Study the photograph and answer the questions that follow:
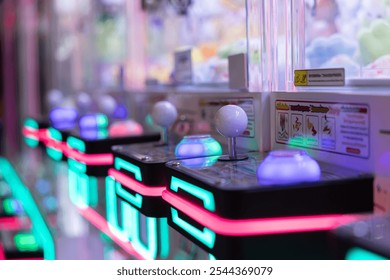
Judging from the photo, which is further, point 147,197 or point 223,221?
point 147,197

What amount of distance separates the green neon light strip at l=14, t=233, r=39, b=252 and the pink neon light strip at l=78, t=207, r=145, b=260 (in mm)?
234

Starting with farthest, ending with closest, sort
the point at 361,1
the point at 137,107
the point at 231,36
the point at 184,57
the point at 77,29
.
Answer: the point at 77,29 → the point at 137,107 → the point at 184,57 → the point at 231,36 → the point at 361,1

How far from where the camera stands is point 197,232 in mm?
1174

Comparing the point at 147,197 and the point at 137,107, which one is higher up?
the point at 137,107

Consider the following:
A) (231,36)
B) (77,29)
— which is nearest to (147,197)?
(231,36)

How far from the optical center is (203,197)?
1142 mm

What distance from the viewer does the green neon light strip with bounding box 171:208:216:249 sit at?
1.11 metres

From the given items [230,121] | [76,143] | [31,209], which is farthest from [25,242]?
[230,121]

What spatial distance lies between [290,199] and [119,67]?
219 cm

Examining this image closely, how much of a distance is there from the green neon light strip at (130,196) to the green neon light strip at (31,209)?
578 mm

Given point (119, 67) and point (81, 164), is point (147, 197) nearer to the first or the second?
point (81, 164)

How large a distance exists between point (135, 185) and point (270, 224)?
0.59 m

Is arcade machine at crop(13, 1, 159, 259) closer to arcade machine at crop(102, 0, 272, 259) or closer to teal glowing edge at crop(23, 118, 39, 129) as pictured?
teal glowing edge at crop(23, 118, 39, 129)
